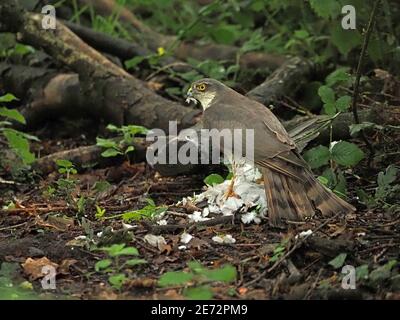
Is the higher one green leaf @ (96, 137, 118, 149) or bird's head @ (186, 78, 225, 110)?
bird's head @ (186, 78, 225, 110)

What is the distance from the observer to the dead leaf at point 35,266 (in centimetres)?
462

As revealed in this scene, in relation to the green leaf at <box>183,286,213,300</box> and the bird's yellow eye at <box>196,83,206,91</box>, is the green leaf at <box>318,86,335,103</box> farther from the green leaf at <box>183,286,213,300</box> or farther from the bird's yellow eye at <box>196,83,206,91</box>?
the green leaf at <box>183,286,213,300</box>

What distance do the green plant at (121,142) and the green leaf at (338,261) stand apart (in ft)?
9.24

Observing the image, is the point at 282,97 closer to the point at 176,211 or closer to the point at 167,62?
the point at 167,62

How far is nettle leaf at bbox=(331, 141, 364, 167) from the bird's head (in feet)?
4.08

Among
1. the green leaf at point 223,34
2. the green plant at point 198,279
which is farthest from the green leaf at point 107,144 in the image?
the green leaf at point 223,34

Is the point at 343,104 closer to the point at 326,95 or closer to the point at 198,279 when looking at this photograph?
the point at 326,95

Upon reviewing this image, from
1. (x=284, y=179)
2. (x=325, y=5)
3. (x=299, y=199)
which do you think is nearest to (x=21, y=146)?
(x=284, y=179)

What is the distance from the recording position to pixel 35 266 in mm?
4727

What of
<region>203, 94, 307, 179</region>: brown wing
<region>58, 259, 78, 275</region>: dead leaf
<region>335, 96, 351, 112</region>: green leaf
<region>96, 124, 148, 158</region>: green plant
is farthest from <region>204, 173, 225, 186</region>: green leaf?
<region>58, 259, 78, 275</region>: dead leaf

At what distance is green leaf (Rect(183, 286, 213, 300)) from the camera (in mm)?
3900

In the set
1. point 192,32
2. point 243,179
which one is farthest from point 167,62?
point 243,179

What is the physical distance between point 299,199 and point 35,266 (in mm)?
1824

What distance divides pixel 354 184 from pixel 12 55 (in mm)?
4929
